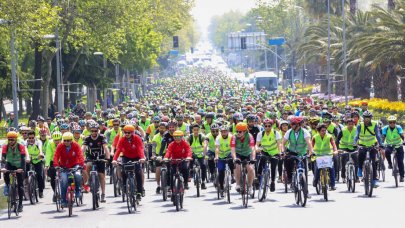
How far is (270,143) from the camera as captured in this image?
A: 22.5 metres

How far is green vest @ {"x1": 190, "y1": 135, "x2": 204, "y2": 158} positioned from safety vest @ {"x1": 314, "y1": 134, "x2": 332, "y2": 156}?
11.1 ft

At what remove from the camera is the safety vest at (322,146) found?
856 inches

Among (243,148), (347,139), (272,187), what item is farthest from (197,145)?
(243,148)

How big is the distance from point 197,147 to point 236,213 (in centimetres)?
509

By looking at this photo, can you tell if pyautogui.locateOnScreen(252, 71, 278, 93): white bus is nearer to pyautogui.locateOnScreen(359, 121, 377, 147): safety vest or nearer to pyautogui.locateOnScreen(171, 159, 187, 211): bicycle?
pyautogui.locateOnScreen(359, 121, 377, 147): safety vest

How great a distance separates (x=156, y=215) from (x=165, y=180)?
205 cm

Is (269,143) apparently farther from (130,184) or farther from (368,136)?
(130,184)

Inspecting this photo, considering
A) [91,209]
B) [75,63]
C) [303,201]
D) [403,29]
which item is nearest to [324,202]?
[303,201]

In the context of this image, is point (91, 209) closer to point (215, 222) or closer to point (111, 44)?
point (215, 222)

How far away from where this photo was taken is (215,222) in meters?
18.0

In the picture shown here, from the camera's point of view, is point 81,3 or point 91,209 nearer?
point 91,209

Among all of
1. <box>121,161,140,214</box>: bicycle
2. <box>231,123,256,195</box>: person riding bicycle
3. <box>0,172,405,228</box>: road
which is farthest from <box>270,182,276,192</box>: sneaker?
<box>121,161,140,214</box>: bicycle

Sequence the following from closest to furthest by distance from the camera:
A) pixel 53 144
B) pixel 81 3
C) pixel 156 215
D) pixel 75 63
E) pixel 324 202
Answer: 1. pixel 156 215
2. pixel 324 202
3. pixel 53 144
4. pixel 81 3
5. pixel 75 63

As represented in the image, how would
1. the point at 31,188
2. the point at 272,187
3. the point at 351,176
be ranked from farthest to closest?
the point at 272,187
the point at 31,188
the point at 351,176
